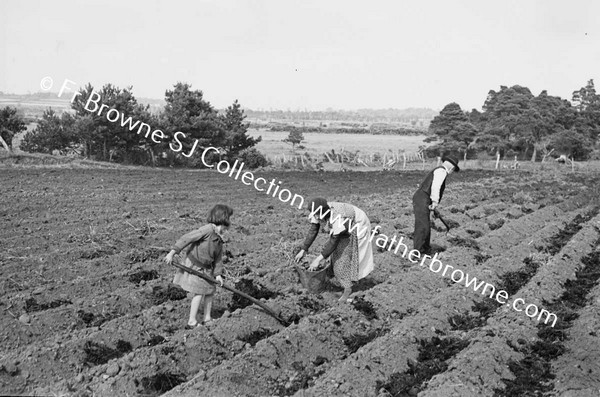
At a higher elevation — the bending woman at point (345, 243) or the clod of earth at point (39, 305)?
the bending woman at point (345, 243)

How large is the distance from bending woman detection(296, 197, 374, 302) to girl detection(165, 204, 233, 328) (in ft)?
3.70

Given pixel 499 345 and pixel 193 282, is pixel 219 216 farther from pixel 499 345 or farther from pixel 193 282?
pixel 499 345

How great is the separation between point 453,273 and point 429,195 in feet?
3.74

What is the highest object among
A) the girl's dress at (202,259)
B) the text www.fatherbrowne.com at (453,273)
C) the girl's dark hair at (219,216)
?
the girl's dark hair at (219,216)

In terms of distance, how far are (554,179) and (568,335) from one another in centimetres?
1984

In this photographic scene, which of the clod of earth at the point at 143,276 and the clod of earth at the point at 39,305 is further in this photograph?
the clod of earth at the point at 143,276

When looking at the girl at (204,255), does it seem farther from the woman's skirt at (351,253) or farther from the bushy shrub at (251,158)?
the bushy shrub at (251,158)

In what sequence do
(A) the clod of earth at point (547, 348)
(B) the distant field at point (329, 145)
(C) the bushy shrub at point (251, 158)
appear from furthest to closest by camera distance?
1. (B) the distant field at point (329, 145)
2. (C) the bushy shrub at point (251, 158)
3. (A) the clod of earth at point (547, 348)

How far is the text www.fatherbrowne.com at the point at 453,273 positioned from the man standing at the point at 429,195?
313 mm

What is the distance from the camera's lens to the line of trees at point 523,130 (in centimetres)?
4191

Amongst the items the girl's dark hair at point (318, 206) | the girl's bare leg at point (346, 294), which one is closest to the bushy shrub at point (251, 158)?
the girl's bare leg at point (346, 294)

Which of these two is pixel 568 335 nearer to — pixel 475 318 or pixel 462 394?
pixel 475 318

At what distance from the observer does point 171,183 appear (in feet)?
58.3

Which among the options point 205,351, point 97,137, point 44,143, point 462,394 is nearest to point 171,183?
point 97,137
